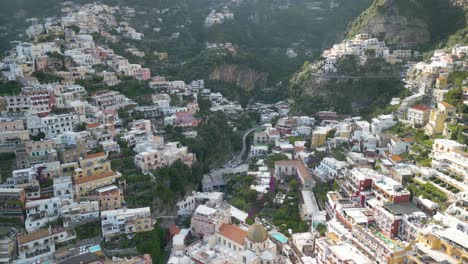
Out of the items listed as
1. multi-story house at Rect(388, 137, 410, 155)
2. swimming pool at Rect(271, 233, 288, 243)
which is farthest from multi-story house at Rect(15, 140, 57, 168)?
multi-story house at Rect(388, 137, 410, 155)

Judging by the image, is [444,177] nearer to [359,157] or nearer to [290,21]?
[359,157]

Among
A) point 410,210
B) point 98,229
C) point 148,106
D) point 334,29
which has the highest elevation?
point 334,29

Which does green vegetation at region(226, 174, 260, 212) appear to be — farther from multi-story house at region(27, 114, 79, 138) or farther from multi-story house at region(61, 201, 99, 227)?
Answer: multi-story house at region(27, 114, 79, 138)

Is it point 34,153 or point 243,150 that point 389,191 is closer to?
point 243,150

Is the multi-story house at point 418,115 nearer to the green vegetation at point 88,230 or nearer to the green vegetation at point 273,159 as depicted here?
the green vegetation at point 273,159

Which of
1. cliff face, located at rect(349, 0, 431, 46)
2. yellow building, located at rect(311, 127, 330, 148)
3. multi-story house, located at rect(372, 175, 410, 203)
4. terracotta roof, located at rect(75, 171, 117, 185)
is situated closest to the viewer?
multi-story house, located at rect(372, 175, 410, 203)

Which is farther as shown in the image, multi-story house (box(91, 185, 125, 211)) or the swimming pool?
multi-story house (box(91, 185, 125, 211))

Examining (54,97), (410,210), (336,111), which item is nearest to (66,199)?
(54,97)
